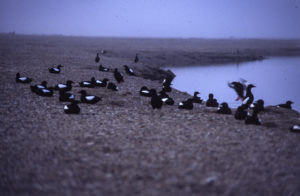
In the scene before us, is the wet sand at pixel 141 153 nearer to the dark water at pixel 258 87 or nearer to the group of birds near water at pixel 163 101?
the group of birds near water at pixel 163 101

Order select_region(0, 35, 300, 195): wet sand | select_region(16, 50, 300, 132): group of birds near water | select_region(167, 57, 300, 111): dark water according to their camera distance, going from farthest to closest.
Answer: select_region(167, 57, 300, 111): dark water
select_region(16, 50, 300, 132): group of birds near water
select_region(0, 35, 300, 195): wet sand

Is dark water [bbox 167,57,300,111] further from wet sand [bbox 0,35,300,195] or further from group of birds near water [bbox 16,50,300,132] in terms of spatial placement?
wet sand [bbox 0,35,300,195]

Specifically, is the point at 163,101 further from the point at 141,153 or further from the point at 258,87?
the point at 258,87

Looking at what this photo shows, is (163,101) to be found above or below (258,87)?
above

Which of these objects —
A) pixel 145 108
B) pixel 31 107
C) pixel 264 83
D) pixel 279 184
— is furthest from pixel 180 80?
pixel 279 184

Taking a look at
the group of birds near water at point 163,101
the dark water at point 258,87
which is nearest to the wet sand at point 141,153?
the group of birds near water at point 163,101

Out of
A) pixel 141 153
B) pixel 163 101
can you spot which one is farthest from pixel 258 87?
pixel 141 153

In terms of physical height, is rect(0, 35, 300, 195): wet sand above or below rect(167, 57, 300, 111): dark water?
above

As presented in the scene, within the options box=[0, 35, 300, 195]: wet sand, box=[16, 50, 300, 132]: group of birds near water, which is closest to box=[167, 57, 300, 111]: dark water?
box=[16, 50, 300, 132]: group of birds near water

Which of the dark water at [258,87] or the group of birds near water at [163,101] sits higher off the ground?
the group of birds near water at [163,101]

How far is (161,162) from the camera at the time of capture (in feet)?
21.7

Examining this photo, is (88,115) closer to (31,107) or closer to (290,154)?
(31,107)

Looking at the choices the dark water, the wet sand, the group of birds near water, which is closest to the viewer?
the wet sand

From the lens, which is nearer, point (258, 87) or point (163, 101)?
point (163, 101)
